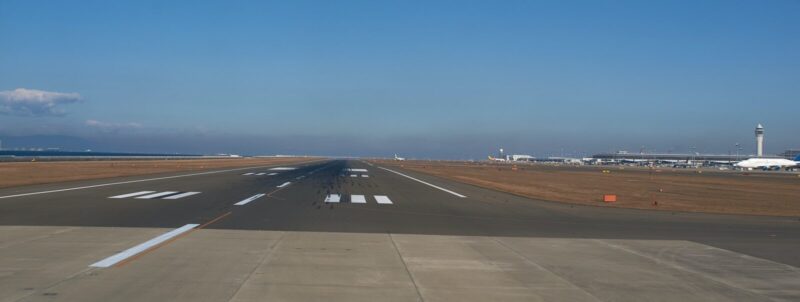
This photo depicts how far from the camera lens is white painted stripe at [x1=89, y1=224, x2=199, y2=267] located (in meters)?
11.1

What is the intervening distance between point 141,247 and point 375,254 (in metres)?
4.68

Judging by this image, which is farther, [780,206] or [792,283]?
[780,206]

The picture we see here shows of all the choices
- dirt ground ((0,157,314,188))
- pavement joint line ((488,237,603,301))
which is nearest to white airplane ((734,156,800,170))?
dirt ground ((0,157,314,188))

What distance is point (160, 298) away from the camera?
8.66 meters

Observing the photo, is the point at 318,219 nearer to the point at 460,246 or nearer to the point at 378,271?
the point at 460,246

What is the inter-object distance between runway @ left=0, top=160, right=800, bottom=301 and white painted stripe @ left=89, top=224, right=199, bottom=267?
0.04 metres

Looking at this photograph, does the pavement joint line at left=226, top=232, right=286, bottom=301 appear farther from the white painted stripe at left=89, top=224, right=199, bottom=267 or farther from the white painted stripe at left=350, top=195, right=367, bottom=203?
the white painted stripe at left=350, top=195, right=367, bottom=203

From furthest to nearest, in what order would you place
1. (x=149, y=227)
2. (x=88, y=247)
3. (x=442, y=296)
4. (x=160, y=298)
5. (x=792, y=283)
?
(x=149, y=227) → (x=88, y=247) → (x=792, y=283) → (x=442, y=296) → (x=160, y=298)

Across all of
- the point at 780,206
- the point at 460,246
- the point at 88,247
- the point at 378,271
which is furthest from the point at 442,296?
the point at 780,206

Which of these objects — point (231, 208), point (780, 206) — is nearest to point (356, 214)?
point (231, 208)

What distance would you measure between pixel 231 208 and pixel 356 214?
14.8 feet

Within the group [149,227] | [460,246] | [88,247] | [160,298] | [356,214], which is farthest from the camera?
[356,214]

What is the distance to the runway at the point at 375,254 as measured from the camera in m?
9.63

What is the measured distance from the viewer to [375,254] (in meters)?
13.0
